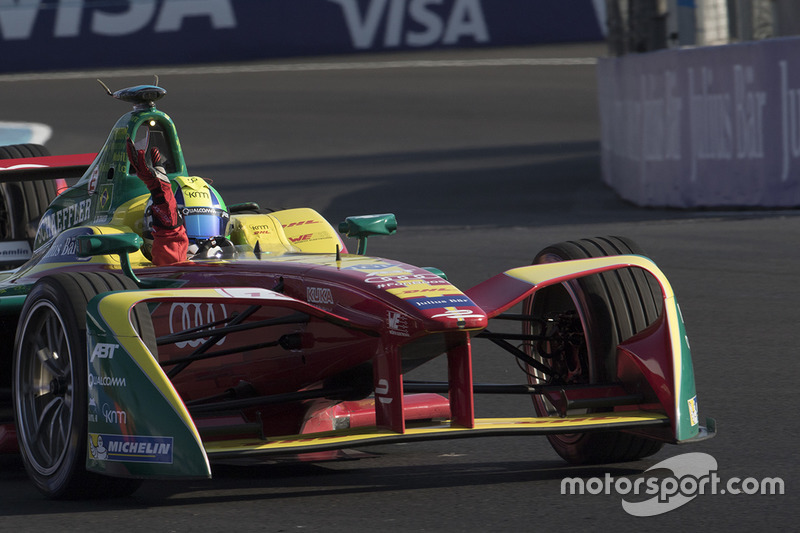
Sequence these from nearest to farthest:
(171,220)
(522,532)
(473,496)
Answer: (522,532)
(473,496)
(171,220)

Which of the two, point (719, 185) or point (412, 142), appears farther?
point (412, 142)

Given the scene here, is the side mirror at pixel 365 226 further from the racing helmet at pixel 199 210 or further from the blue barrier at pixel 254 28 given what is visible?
the blue barrier at pixel 254 28

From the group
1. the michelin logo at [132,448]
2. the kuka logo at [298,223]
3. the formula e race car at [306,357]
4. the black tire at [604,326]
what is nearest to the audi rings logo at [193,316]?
the formula e race car at [306,357]

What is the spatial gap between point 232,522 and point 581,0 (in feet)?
95.4

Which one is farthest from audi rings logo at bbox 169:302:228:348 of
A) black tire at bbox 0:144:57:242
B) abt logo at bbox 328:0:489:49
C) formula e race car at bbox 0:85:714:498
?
abt logo at bbox 328:0:489:49

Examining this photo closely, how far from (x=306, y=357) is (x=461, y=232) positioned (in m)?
9.60

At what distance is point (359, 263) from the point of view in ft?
20.4

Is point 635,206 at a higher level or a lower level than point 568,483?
lower

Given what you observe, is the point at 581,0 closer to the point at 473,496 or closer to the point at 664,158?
the point at 664,158

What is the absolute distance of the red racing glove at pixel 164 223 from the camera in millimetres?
6867

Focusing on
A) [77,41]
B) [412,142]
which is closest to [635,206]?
[412,142]

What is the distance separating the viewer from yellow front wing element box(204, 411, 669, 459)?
17.7 ft

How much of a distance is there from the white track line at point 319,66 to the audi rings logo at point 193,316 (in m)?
26.2

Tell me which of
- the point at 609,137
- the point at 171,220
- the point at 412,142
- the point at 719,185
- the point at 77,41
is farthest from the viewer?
the point at 77,41
